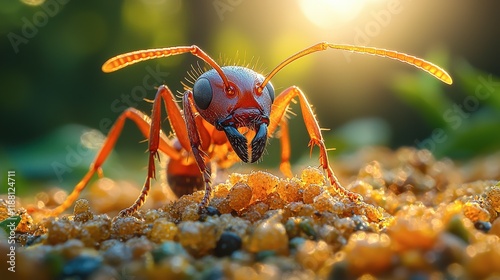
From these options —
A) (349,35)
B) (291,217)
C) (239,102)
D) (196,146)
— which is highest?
(349,35)

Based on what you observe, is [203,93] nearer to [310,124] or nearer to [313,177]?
[310,124]

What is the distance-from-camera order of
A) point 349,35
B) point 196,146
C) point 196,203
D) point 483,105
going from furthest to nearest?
point 349,35 → point 483,105 → point 196,146 → point 196,203

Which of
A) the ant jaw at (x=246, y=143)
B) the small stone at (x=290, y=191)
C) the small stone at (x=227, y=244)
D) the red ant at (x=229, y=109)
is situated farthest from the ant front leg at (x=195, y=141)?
the small stone at (x=227, y=244)

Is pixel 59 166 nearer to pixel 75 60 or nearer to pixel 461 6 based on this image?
pixel 75 60

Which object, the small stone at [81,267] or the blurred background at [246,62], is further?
the blurred background at [246,62]

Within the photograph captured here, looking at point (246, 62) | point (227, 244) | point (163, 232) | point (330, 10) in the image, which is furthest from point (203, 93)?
point (330, 10)

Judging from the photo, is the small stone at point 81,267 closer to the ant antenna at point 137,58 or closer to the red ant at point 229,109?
the red ant at point 229,109

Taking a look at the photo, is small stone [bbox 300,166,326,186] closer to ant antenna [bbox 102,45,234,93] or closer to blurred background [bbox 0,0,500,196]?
ant antenna [bbox 102,45,234,93]

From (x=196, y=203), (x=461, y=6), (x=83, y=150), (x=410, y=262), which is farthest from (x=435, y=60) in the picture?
(x=410, y=262)
